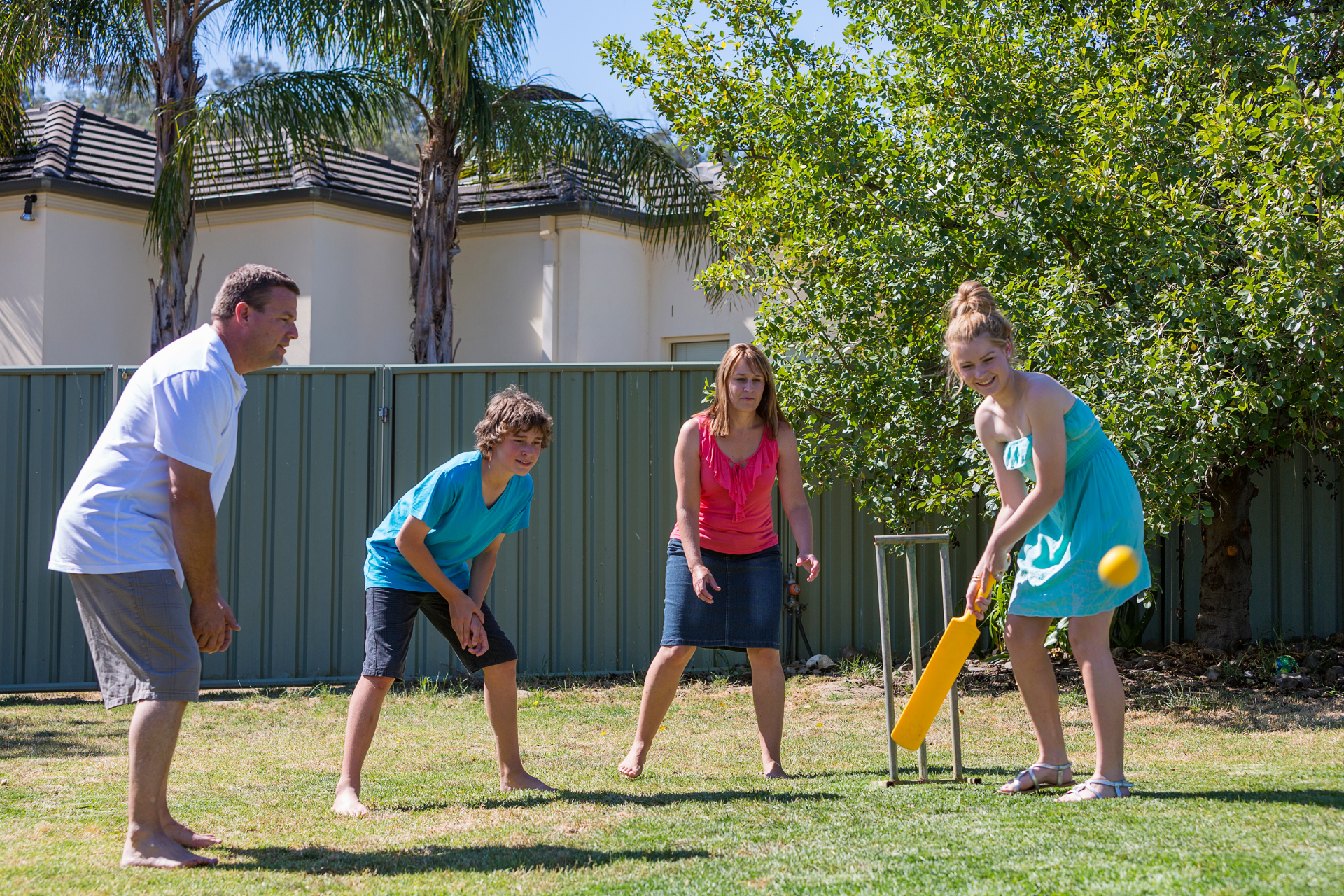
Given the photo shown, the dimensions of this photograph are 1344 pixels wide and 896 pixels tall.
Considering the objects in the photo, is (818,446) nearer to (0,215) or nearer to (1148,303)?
(1148,303)

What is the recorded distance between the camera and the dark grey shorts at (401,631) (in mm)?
4078

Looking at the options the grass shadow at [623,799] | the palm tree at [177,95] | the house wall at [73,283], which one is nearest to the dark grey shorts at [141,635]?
the grass shadow at [623,799]

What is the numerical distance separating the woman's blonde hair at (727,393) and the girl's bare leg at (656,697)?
2.87ft

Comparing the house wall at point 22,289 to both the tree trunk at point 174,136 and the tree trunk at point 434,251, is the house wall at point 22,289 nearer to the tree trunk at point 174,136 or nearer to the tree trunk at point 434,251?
the tree trunk at point 174,136

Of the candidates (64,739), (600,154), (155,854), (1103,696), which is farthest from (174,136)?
(1103,696)

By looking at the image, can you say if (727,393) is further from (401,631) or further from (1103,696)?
(1103,696)

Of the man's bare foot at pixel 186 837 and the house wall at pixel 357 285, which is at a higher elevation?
the house wall at pixel 357 285

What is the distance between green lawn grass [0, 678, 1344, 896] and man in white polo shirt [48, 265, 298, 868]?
345 mm

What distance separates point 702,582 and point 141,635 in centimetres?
196

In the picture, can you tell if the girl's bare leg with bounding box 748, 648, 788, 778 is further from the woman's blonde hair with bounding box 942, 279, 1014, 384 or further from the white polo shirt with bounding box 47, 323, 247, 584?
the white polo shirt with bounding box 47, 323, 247, 584

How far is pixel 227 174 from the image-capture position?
1405cm

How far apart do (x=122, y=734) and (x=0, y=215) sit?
30.7 feet

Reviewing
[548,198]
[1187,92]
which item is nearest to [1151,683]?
[1187,92]

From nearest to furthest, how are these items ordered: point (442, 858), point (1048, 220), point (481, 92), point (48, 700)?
point (442, 858) < point (1048, 220) < point (48, 700) < point (481, 92)
